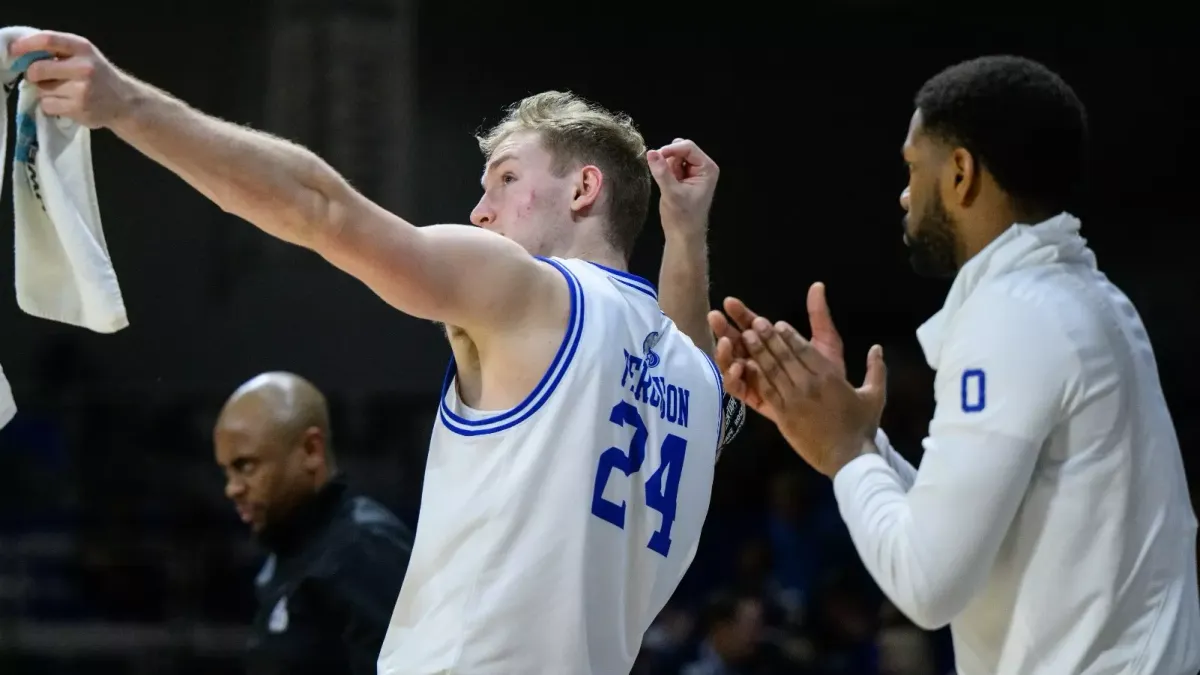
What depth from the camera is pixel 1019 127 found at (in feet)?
6.06

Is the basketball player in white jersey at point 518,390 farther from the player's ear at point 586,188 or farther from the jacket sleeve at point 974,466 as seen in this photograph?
the jacket sleeve at point 974,466

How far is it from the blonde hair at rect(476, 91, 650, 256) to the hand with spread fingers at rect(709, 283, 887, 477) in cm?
49

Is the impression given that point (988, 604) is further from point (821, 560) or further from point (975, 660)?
point (821, 560)

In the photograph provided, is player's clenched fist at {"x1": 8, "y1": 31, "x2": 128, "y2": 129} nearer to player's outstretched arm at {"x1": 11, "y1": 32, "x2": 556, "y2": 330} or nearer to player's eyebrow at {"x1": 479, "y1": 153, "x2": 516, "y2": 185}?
player's outstretched arm at {"x1": 11, "y1": 32, "x2": 556, "y2": 330}

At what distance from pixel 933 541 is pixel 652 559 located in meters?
0.59

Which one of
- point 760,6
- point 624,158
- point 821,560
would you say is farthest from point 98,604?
point 624,158

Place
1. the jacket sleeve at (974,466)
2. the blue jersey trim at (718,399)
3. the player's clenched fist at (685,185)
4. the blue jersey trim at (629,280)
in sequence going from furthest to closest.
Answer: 1. the player's clenched fist at (685,185)
2. the blue jersey trim at (718,399)
3. the blue jersey trim at (629,280)
4. the jacket sleeve at (974,466)

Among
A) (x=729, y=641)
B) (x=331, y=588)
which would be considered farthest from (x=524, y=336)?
(x=729, y=641)

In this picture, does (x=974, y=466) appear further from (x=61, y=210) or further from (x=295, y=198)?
(x=61, y=210)

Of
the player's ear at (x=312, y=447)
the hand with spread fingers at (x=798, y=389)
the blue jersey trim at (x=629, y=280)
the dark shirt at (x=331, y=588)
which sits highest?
the blue jersey trim at (x=629, y=280)

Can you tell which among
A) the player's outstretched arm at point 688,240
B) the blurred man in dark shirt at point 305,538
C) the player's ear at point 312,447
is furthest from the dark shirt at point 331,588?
the player's outstretched arm at point 688,240

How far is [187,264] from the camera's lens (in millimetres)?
7246

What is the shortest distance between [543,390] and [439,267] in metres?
0.25

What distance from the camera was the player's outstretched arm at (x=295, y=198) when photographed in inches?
69.6
